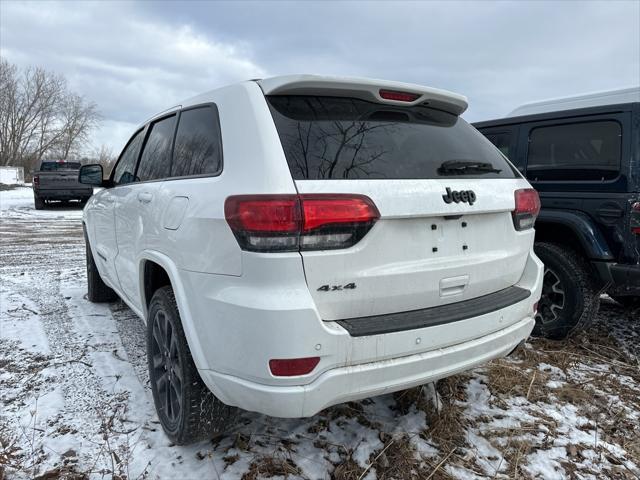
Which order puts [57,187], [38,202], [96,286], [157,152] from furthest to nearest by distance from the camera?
[38,202] < [57,187] < [96,286] < [157,152]

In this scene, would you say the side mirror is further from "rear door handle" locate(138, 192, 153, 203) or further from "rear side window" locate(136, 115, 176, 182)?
"rear door handle" locate(138, 192, 153, 203)

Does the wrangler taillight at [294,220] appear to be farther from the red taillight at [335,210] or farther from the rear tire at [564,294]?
the rear tire at [564,294]

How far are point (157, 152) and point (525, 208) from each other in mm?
2314

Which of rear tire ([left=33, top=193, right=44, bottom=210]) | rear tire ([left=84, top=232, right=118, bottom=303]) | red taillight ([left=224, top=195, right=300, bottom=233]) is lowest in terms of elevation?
rear tire ([left=84, top=232, right=118, bottom=303])

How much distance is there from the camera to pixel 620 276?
350cm

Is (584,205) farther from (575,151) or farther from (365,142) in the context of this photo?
(365,142)

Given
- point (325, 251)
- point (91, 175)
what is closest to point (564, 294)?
point (325, 251)

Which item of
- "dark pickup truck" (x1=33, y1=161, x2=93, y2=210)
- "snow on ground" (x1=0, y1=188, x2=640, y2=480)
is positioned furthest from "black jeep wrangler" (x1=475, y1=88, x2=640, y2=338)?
"dark pickup truck" (x1=33, y1=161, x2=93, y2=210)

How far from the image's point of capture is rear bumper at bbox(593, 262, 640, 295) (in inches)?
135

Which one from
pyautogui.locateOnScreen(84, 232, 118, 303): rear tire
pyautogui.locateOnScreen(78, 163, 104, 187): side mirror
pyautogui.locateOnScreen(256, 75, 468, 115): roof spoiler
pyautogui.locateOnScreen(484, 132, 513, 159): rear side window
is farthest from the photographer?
pyautogui.locateOnScreen(84, 232, 118, 303): rear tire

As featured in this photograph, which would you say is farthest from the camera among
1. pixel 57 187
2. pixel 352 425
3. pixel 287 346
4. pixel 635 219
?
pixel 57 187

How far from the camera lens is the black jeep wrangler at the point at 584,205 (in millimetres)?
3506

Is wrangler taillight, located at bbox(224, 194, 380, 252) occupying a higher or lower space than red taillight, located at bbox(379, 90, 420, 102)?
lower

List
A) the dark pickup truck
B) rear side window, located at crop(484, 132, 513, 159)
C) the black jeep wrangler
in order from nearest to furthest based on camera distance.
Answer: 1. the black jeep wrangler
2. rear side window, located at crop(484, 132, 513, 159)
3. the dark pickup truck
